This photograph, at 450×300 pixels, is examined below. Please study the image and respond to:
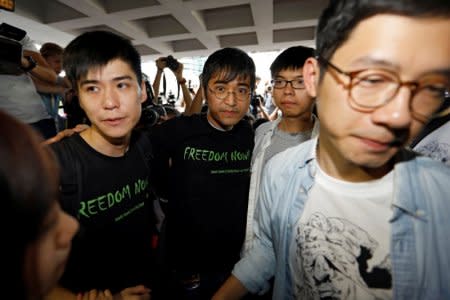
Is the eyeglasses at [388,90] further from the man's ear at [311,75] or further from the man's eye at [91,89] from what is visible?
the man's eye at [91,89]

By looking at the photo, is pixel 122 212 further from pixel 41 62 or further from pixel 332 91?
pixel 41 62

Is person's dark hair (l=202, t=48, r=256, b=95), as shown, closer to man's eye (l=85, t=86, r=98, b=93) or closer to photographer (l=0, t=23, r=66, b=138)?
man's eye (l=85, t=86, r=98, b=93)

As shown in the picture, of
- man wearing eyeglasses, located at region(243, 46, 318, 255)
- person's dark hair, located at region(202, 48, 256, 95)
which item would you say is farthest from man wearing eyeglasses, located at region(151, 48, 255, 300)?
man wearing eyeglasses, located at region(243, 46, 318, 255)

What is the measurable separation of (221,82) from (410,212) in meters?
1.38

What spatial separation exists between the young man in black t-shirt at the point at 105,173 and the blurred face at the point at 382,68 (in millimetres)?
1003

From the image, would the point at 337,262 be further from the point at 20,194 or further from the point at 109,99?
the point at 109,99

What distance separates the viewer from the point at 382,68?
609 mm

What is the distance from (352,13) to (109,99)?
3.51 ft

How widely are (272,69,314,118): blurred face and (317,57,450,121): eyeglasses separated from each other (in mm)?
1142

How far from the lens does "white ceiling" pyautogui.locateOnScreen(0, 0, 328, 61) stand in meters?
5.29

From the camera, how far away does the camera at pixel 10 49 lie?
1.50m

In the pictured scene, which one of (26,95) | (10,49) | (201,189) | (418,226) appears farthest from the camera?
(26,95)

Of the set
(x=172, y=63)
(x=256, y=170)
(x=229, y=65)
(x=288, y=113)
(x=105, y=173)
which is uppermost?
(x=172, y=63)

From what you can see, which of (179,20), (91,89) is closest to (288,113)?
(91,89)
